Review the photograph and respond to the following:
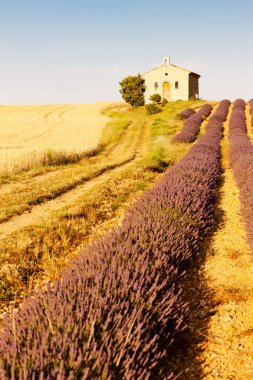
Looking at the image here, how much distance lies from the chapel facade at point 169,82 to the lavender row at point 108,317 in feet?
145

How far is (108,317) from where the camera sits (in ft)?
7.16

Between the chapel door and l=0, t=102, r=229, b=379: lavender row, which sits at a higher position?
the chapel door

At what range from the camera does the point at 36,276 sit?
14.5 feet

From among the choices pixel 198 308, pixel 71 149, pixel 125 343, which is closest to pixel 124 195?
pixel 198 308

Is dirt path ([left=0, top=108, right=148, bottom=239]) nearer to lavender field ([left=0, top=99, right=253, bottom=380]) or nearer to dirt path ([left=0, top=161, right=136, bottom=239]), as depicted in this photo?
dirt path ([left=0, top=161, right=136, bottom=239])

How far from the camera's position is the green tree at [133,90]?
140 ft

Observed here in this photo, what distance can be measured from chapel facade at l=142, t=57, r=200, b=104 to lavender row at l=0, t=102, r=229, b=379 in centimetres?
4404

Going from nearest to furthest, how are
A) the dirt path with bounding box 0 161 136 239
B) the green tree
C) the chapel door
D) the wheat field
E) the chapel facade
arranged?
1. the dirt path with bounding box 0 161 136 239
2. the wheat field
3. the green tree
4. the chapel facade
5. the chapel door

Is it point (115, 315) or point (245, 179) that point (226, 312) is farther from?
point (245, 179)

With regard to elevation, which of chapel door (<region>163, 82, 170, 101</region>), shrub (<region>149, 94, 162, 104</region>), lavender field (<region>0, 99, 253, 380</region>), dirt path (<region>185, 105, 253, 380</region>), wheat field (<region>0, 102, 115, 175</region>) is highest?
chapel door (<region>163, 82, 170, 101</region>)

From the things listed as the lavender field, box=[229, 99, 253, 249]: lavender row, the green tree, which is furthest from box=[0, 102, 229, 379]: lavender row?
the green tree

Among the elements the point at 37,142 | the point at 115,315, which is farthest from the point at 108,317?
the point at 37,142

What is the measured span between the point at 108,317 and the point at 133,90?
42.6 meters

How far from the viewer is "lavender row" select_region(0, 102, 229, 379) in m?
1.87
